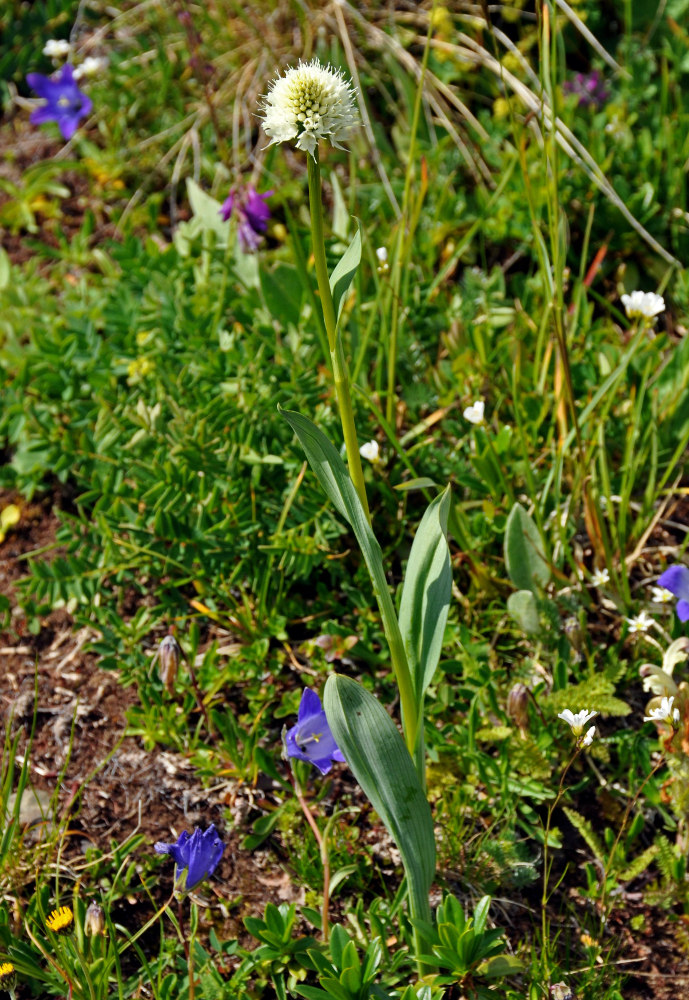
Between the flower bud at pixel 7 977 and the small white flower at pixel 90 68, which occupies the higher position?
the small white flower at pixel 90 68

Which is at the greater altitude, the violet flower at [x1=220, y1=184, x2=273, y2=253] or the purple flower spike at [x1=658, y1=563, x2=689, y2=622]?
the violet flower at [x1=220, y1=184, x2=273, y2=253]

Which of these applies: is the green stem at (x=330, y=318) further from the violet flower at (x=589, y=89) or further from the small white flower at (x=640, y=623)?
the violet flower at (x=589, y=89)

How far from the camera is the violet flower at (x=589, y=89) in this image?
2.71m

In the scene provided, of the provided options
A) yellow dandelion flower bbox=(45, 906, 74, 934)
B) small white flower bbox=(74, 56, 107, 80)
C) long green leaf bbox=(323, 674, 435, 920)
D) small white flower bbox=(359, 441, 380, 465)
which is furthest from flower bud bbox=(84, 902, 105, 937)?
small white flower bbox=(74, 56, 107, 80)

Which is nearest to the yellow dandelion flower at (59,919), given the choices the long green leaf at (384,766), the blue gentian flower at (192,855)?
the blue gentian flower at (192,855)

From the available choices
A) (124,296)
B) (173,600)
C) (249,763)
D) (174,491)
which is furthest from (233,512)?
(124,296)

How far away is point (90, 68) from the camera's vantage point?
3078 millimetres

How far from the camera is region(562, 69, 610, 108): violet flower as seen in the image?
107 inches

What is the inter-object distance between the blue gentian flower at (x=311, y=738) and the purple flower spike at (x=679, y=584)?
624 millimetres

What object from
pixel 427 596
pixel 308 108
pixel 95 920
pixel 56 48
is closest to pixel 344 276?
pixel 308 108

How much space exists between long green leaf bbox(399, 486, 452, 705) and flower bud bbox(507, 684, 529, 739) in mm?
314

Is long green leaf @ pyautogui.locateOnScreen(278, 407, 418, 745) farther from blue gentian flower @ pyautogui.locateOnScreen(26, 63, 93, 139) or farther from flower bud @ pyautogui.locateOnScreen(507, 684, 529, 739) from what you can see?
blue gentian flower @ pyautogui.locateOnScreen(26, 63, 93, 139)

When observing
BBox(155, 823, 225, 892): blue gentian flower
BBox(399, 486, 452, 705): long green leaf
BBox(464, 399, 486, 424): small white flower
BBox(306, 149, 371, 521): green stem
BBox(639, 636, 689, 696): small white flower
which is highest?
BBox(306, 149, 371, 521): green stem

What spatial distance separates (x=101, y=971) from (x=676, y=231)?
218cm
